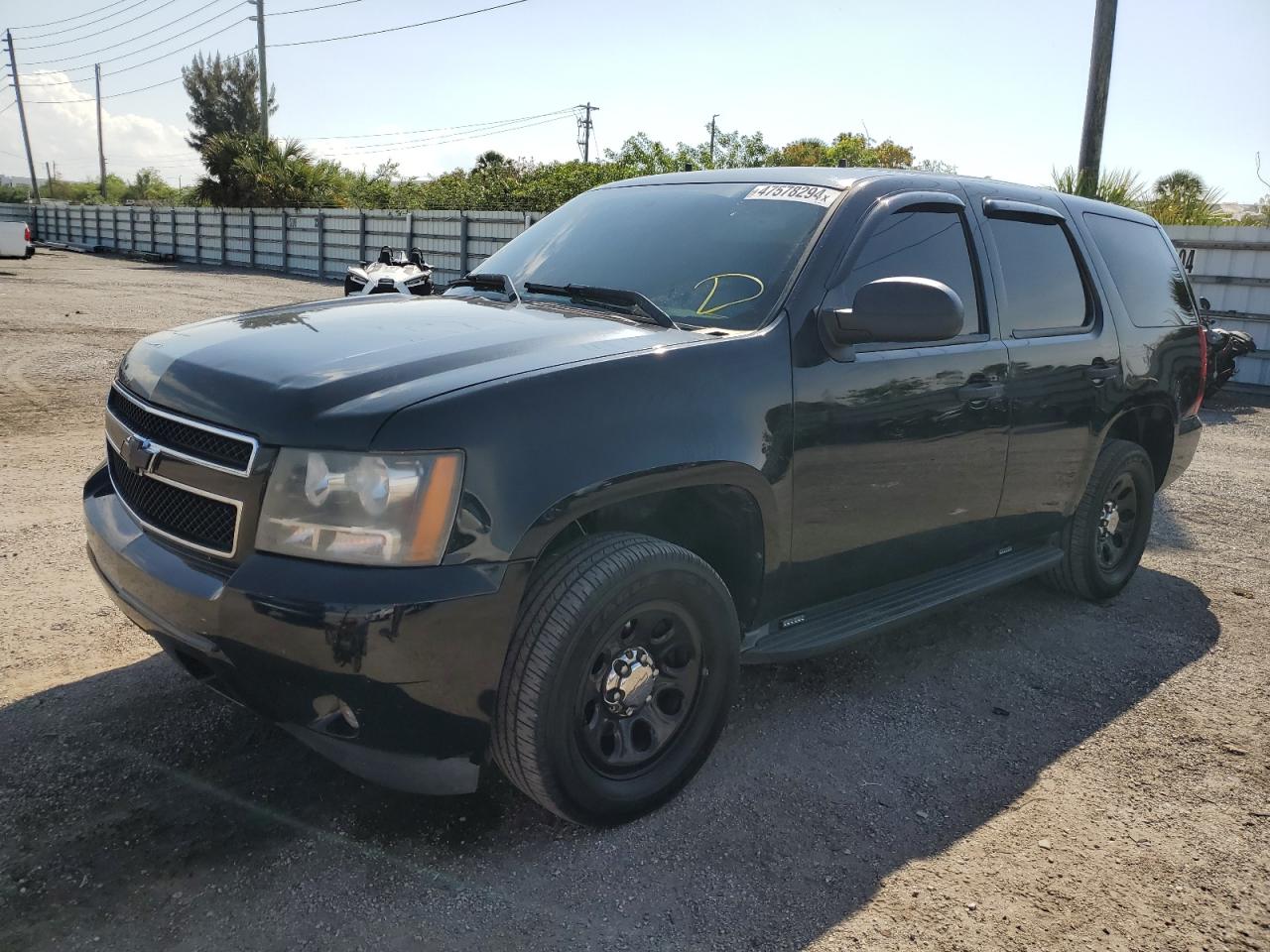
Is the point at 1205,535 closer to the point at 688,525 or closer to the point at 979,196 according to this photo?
the point at 979,196

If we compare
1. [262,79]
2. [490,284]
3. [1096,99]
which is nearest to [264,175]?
[262,79]

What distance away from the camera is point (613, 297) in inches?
128

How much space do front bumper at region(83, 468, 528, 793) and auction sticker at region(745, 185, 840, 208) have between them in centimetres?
175

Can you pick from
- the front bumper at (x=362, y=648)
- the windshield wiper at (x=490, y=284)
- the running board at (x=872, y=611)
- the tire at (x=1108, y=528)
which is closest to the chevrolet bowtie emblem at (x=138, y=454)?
the front bumper at (x=362, y=648)

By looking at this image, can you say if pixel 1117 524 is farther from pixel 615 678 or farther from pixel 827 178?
pixel 615 678

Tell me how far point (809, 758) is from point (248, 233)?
1370 inches

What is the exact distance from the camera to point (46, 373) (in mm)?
9312

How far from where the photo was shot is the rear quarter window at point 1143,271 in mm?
4559

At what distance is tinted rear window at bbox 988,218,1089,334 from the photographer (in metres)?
3.88

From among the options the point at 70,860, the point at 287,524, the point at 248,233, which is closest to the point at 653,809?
the point at 287,524

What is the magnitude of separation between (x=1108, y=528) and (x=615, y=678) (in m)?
3.16

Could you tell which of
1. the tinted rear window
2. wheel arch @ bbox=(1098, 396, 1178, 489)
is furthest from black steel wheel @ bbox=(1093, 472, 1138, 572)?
the tinted rear window

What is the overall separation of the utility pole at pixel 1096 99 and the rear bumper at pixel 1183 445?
10.2m

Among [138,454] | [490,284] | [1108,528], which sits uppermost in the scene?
[490,284]
